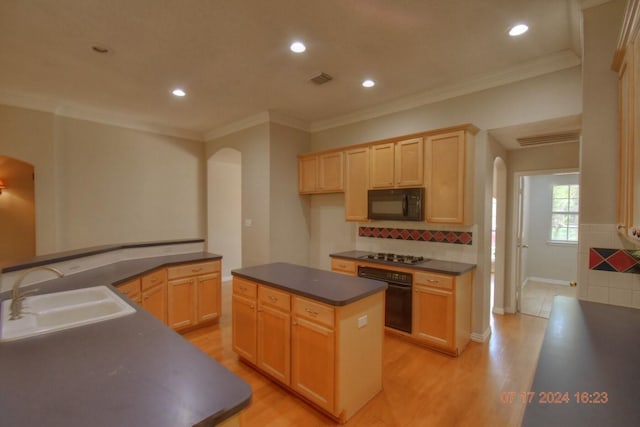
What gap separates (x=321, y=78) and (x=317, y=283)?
7.33 feet

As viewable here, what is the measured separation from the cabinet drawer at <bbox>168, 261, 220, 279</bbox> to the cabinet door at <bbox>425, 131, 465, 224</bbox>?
268cm

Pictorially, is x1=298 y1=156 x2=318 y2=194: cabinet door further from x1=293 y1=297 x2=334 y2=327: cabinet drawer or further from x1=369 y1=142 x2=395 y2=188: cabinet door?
x1=293 y1=297 x2=334 y2=327: cabinet drawer

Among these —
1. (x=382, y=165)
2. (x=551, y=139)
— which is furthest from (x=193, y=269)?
(x=551, y=139)

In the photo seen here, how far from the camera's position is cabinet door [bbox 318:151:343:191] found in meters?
4.29

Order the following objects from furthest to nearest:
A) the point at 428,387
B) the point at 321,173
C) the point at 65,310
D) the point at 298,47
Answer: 1. the point at 321,173
2. the point at 298,47
3. the point at 428,387
4. the point at 65,310

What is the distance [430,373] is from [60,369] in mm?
2702

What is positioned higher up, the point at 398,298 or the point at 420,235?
the point at 420,235

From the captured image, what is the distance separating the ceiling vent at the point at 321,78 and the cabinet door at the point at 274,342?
2.42 meters

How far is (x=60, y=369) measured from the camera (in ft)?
3.46

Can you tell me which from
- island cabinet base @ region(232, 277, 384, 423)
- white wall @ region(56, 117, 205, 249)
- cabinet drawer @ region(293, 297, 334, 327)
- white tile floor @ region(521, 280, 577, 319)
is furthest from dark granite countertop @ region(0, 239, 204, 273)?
white tile floor @ region(521, 280, 577, 319)

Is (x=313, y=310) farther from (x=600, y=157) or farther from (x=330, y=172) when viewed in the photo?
(x=330, y=172)

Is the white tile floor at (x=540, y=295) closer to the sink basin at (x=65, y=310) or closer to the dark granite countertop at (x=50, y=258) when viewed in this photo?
the sink basin at (x=65, y=310)

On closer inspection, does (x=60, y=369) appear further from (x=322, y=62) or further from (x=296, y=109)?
(x=296, y=109)

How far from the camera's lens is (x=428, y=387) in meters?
2.49
